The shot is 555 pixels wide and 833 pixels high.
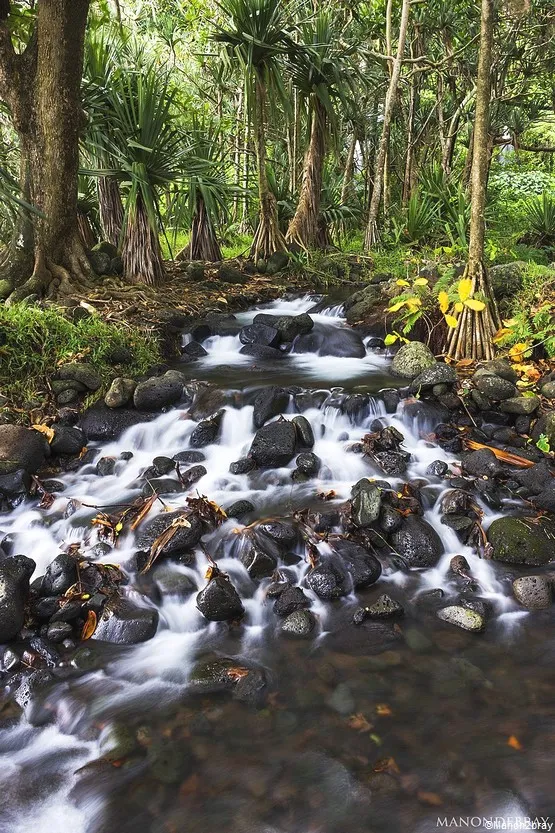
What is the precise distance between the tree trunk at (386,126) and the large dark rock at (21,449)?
7.20m

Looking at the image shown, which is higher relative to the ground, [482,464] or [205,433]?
[205,433]

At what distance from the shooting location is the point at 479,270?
18.7 ft

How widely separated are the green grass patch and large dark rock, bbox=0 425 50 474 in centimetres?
51

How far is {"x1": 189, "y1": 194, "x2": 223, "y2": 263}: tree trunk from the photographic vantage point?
30.9 ft

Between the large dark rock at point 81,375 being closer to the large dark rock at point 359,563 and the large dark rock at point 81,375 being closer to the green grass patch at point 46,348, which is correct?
the green grass patch at point 46,348

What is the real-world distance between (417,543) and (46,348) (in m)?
3.70

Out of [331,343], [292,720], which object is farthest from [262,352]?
[292,720]

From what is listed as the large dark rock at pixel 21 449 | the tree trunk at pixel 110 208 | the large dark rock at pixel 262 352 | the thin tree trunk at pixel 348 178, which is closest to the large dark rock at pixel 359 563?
the large dark rock at pixel 21 449

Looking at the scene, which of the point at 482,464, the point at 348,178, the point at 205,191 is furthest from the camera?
the point at 348,178

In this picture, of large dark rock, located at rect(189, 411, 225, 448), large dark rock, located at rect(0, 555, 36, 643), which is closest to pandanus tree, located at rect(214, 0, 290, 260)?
large dark rock, located at rect(189, 411, 225, 448)

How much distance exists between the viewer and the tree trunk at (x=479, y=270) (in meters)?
5.46

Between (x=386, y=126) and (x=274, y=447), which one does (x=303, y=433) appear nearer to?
(x=274, y=447)

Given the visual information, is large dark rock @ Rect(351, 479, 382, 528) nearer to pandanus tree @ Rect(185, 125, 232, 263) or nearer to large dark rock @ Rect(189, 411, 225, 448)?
large dark rock @ Rect(189, 411, 225, 448)

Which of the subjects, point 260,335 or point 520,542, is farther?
point 260,335
